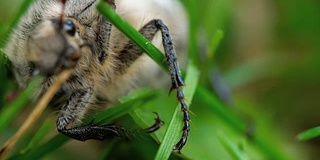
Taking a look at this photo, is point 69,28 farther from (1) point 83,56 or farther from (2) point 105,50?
(2) point 105,50

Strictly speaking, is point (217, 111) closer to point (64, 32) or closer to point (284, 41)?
point (64, 32)

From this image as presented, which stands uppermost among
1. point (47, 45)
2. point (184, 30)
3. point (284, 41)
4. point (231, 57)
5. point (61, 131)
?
point (284, 41)

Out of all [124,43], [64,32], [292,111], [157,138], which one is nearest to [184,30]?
[124,43]

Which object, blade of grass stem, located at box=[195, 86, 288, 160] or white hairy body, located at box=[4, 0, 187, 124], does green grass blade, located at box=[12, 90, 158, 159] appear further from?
blade of grass stem, located at box=[195, 86, 288, 160]

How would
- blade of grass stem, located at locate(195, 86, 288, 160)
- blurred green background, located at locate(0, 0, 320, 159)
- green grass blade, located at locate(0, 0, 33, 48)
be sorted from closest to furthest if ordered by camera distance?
green grass blade, located at locate(0, 0, 33, 48) → blade of grass stem, located at locate(195, 86, 288, 160) → blurred green background, located at locate(0, 0, 320, 159)

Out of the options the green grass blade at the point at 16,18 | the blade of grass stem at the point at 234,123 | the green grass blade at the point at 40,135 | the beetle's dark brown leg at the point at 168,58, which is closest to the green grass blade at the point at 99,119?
the green grass blade at the point at 40,135

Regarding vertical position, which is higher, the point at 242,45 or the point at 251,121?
the point at 242,45

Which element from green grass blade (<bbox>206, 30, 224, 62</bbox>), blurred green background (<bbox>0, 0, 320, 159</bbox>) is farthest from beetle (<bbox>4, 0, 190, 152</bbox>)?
blurred green background (<bbox>0, 0, 320, 159</bbox>)
